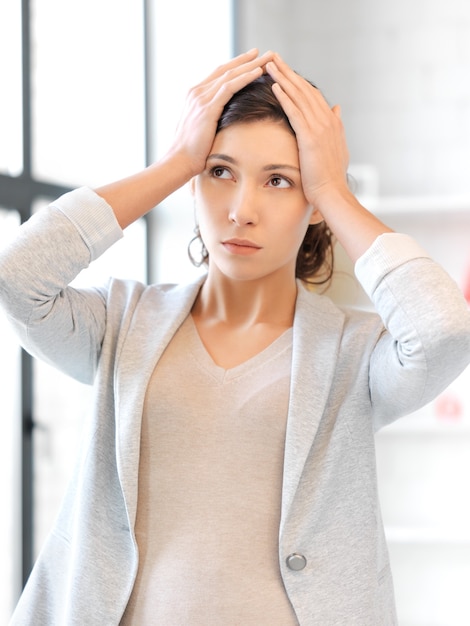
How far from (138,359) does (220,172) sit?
0.31m

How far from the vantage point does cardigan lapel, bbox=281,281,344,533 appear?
128 centimetres

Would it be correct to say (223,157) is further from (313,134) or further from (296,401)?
(296,401)

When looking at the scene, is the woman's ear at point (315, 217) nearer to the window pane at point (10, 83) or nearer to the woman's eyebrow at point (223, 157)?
the woman's eyebrow at point (223, 157)

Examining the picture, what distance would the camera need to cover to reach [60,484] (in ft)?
8.52

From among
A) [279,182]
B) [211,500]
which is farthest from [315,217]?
[211,500]

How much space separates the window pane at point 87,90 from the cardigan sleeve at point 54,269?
121 cm

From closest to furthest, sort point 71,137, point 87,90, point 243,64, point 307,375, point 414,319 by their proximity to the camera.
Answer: point 414,319
point 307,375
point 243,64
point 71,137
point 87,90

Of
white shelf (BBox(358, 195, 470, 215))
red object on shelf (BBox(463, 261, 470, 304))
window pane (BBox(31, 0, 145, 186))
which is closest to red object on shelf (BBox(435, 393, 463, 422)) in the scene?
red object on shelf (BBox(463, 261, 470, 304))

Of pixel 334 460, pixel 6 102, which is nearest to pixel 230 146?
pixel 334 460

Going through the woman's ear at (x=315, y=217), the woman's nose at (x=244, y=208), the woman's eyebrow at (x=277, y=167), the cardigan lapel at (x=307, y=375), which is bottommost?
the cardigan lapel at (x=307, y=375)

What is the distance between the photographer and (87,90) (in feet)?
9.31

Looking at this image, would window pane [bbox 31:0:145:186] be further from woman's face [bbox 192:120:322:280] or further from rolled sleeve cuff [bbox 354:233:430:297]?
rolled sleeve cuff [bbox 354:233:430:297]

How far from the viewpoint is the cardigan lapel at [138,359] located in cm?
130

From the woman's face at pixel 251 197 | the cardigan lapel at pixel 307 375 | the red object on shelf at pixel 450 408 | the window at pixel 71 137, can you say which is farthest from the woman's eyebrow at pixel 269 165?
the red object on shelf at pixel 450 408
